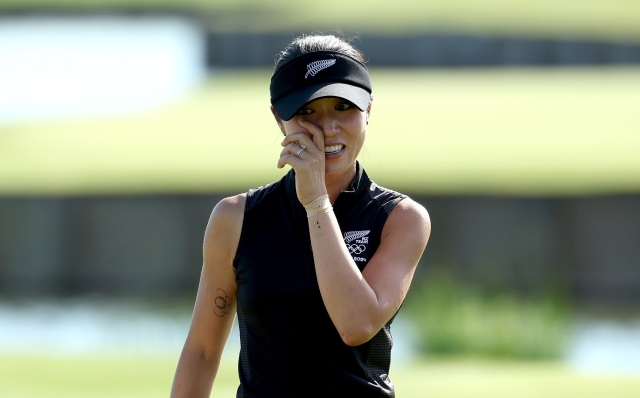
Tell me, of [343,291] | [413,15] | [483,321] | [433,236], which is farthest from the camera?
[413,15]

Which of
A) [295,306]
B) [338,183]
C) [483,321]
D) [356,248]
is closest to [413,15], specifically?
[483,321]

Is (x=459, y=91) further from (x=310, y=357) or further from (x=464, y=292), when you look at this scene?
(x=310, y=357)

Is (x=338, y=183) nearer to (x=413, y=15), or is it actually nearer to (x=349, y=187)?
(x=349, y=187)

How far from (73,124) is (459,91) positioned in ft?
17.5

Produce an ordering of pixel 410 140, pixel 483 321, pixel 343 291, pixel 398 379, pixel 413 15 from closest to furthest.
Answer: pixel 343 291, pixel 398 379, pixel 483 321, pixel 410 140, pixel 413 15

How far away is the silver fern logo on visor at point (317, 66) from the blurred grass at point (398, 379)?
393 cm

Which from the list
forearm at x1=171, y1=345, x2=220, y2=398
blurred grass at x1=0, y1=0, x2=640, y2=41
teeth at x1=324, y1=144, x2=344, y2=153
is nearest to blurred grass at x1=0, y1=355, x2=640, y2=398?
forearm at x1=171, y1=345, x2=220, y2=398

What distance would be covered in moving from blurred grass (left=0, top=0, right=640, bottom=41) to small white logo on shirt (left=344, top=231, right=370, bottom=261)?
12163mm

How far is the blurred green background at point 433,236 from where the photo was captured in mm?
7133

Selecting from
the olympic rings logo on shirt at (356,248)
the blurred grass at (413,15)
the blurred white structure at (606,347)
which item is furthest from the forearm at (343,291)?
the blurred grass at (413,15)

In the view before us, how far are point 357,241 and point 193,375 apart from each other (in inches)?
20.2

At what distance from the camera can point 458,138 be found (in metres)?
12.1

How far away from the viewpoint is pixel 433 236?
8812mm

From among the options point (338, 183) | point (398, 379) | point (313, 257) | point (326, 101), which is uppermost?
point (398, 379)
